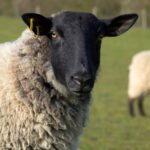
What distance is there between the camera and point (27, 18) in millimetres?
5191

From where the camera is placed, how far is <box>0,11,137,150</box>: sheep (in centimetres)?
493

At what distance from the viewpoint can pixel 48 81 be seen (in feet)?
16.7

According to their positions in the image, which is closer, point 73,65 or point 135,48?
point 73,65

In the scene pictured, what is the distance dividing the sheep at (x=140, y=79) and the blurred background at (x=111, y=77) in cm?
39

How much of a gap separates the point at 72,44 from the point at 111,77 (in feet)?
58.3

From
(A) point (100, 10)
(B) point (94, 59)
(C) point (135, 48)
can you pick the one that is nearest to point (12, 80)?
(B) point (94, 59)

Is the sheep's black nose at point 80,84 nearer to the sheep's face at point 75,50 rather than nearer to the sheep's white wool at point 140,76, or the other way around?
the sheep's face at point 75,50

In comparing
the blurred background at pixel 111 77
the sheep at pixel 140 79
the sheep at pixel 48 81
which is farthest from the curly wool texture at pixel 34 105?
the sheep at pixel 140 79

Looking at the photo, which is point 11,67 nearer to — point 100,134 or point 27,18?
point 27,18

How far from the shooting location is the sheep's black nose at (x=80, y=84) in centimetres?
470

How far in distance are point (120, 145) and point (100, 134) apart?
3.67 feet

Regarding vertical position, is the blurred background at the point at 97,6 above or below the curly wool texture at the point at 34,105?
below

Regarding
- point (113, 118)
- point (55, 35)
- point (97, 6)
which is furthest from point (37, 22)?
point (97, 6)

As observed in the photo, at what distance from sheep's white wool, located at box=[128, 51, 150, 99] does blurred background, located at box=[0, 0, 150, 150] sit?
2.02ft
